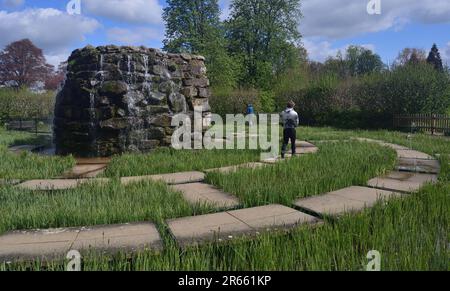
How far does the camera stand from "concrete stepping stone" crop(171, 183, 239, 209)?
12.5ft

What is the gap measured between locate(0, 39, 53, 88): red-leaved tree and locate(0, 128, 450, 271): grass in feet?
150

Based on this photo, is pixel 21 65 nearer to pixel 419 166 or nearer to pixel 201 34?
pixel 201 34

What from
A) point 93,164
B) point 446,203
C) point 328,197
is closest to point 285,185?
point 328,197

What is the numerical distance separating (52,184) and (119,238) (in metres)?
2.55

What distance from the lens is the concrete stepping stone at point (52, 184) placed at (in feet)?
14.9

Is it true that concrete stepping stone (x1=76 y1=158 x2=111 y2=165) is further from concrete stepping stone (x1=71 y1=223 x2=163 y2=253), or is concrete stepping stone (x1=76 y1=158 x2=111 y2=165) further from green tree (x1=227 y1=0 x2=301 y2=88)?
green tree (x1=227 y1=0 x2=301 y2=88)

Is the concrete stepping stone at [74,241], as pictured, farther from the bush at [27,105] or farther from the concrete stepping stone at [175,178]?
the bush at [27,105]

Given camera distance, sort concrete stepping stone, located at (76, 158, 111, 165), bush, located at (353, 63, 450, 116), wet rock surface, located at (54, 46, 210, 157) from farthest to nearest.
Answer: bush, located at (353, 63, 450, 116)
wet rock surface, located at (54, 46, 210, 157)
concrete stepping stone, located at (76, 158, 111, 165)

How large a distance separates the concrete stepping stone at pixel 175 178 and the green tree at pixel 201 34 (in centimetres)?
2590

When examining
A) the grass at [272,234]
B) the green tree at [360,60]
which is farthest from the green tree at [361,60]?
the grass at [272,234]

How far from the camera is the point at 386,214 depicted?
10.5 ft

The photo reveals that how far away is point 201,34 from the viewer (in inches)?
1316

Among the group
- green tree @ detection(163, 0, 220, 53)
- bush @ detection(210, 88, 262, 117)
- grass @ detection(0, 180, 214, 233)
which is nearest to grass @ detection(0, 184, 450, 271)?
grass @ detection(0, 180, 214, 233)
